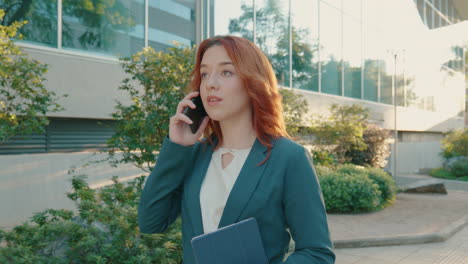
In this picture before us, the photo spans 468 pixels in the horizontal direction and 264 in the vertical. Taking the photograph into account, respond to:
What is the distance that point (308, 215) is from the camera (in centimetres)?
133

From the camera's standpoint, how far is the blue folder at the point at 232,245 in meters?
1.28

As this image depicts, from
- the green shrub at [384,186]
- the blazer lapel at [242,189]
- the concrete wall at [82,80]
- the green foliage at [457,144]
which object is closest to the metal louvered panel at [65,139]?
the concrete wall at [82,80]

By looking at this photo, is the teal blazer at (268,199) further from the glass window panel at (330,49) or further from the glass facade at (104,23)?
the glass window panel at (330,49)

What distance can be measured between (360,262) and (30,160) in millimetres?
5796

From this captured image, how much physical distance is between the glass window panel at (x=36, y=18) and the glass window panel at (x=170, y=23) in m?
2.33

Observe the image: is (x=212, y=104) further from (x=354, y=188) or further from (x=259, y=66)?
(x=354, y=188)

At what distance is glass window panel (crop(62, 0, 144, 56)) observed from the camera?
8043mm

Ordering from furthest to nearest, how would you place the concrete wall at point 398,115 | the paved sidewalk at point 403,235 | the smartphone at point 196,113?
the concrete wall at point 398,115 → the paved sidewalk at point 403,235 → the smartphone at point 196,113

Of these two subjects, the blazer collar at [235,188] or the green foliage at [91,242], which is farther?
the green foliage at [91,242]

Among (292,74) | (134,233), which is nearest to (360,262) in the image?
(134,233)

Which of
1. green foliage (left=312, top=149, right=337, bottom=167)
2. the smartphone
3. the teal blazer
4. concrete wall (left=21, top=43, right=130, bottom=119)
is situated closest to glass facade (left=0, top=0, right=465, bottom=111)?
concrete wall (left=21, top=43, right=130, bottom=119)

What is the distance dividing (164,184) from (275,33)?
520 inches

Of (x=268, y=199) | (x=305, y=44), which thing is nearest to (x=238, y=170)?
(x=268, y=199)

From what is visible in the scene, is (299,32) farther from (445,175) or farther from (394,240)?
(445,175)
